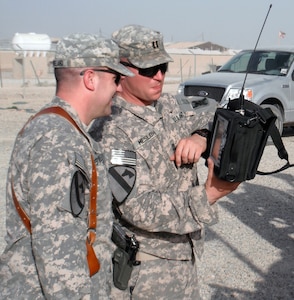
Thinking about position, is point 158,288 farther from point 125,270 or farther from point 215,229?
point 215,229

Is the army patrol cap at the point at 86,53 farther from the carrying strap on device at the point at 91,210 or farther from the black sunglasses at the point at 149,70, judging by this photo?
the black sunglasses at the point at 149,70

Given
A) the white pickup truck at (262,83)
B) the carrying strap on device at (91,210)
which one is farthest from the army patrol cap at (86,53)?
the white pickup truck at (262,83)

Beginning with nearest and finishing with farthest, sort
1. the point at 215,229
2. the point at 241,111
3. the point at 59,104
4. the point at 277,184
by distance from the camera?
the point at 59,104 → the point at 241,111 → the point at 215,229 → the point at 277,184

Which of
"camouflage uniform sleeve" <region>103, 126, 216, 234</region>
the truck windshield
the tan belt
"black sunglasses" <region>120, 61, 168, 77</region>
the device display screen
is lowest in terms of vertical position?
the truck windshield

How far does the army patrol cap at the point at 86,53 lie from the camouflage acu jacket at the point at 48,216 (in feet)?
0.71

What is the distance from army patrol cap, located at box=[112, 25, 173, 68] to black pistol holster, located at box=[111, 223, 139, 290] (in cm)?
72

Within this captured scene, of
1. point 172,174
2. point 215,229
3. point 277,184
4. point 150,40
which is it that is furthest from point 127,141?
point 277,184

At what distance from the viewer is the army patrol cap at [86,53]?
5.94ft

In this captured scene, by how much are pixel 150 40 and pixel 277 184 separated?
5193mm

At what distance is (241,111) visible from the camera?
6.61 feet

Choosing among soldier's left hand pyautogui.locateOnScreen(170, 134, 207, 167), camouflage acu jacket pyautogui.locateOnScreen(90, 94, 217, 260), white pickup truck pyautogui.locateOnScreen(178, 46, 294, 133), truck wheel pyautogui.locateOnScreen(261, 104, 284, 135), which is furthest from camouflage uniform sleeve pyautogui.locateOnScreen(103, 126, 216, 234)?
truck wheel pyautogui.locateOnScreen(261, 104, 284, 135)

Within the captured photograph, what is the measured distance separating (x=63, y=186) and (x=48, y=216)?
101 mm

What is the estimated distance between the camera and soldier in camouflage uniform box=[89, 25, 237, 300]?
6.91 feet

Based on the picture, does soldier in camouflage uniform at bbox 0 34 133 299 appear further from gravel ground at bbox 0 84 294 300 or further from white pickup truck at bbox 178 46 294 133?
white pickup truck at bbox 178 46 294 133
